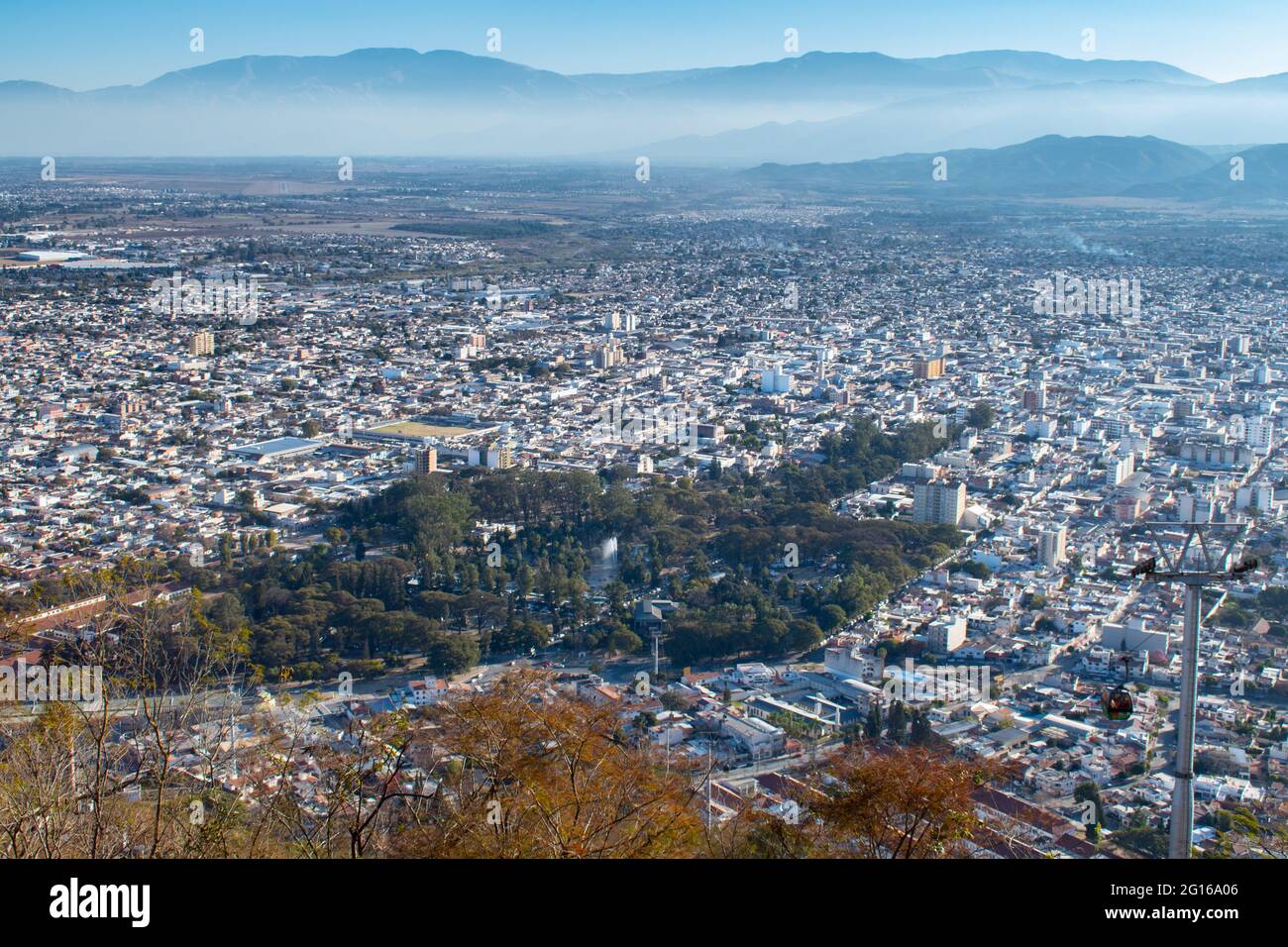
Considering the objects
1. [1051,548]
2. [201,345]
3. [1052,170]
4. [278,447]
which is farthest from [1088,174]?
[1051,548]

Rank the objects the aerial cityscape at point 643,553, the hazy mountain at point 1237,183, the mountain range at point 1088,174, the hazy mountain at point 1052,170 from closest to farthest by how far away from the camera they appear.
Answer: the aerial cityscape at point 643,553 < the hazy mountain at point 1237,183 < the mountain range at point 1088,174 < the hazy mountain at point 1052,170

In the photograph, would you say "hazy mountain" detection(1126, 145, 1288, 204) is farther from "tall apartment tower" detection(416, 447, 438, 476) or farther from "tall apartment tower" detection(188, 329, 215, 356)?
"tall apartment tower" detection(416, 447, 438, 476)

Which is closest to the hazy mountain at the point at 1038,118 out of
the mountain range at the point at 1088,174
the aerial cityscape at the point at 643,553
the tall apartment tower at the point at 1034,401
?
the mountain range at the point at 1088,174

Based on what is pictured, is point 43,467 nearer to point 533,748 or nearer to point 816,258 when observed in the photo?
point 533,748

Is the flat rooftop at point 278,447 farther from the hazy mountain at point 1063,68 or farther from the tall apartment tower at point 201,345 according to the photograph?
the hazy mountain at point 1063,68

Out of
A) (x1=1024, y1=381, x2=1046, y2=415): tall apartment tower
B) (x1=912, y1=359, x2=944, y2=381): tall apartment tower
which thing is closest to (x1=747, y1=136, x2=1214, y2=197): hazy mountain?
(x1=912, y1=359, x2=944, y2=381): tall apartment tower

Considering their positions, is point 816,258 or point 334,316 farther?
point 816,258
